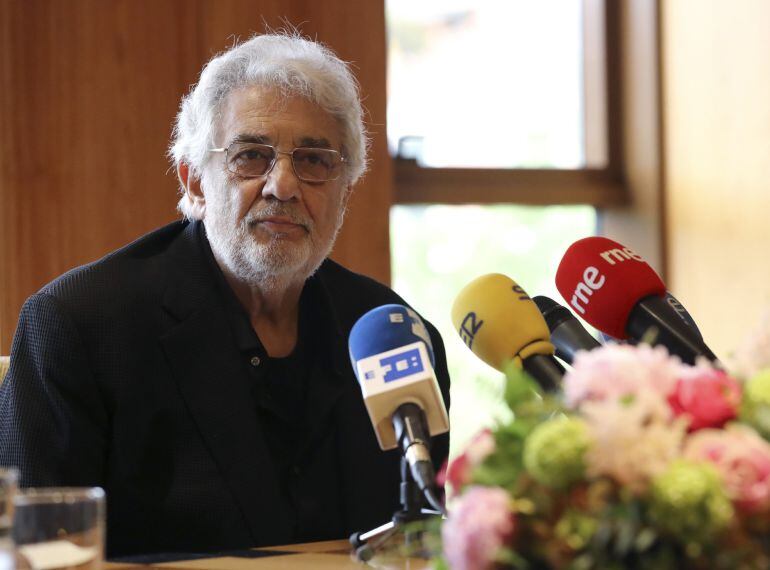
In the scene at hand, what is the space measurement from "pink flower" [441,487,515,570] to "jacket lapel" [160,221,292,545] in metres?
1.16

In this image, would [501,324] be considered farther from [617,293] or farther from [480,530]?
[480,530]

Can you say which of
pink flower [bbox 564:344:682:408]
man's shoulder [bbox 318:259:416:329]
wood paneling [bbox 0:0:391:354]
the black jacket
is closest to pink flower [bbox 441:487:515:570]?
pink flower [bbox 564:344:682:408]

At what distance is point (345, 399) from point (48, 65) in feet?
5.02

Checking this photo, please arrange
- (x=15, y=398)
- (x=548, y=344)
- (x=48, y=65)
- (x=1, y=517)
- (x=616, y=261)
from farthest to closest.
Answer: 1. (x=48, y=65)
2. (x=15, y=398)
3. (x=616, y=261)
4. (x=548, y=344)
5. (x=1, y=517)

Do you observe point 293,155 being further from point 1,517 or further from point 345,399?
point 1,517

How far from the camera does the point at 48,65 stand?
10.6 feet

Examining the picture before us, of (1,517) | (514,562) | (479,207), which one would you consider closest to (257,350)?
(1,517)

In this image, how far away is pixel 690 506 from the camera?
0.84 m

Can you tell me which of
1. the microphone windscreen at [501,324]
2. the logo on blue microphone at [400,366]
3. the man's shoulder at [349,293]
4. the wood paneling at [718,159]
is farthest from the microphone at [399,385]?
the wood paneling at [718,159]

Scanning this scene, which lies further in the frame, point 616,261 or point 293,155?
point 293,155

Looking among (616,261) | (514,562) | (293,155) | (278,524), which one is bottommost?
(278,524)

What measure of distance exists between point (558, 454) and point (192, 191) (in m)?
1.71

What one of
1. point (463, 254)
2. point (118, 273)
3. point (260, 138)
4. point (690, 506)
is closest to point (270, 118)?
point (260, 138)

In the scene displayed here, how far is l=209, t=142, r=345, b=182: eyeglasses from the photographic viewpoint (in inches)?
89.5
